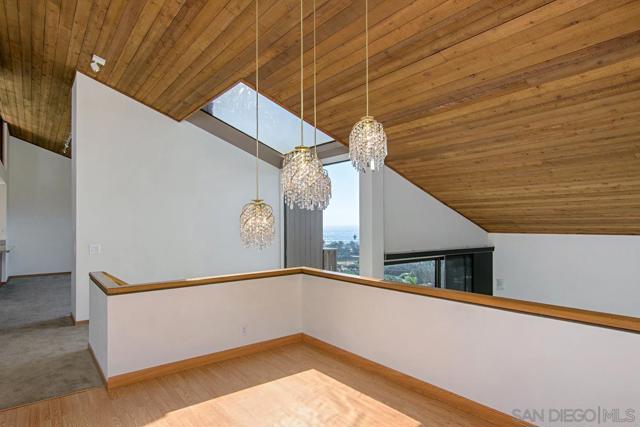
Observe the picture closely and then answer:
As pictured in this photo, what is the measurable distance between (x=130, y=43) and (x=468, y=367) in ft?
14.6

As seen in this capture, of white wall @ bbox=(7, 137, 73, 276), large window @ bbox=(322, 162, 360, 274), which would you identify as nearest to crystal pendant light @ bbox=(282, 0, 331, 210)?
large window @ bbox=(322, 162, 360, 274)

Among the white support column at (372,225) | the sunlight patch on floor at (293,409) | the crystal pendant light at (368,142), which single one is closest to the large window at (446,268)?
the white support column at (372,225)

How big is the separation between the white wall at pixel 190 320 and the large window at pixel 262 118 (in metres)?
2.37

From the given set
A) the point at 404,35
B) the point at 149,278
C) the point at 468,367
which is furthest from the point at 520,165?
the point at 149,278

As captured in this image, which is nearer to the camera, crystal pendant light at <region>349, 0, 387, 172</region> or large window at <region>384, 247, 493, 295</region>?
crystal pendant light at <region>349, 0, 387, 172</region>

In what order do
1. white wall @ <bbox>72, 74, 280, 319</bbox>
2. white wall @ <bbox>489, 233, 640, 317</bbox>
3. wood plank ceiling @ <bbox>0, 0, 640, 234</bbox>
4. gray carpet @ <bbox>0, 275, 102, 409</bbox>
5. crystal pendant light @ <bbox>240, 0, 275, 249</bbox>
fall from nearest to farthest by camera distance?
wood plank ceiling @ <bbox>0, 0, 640, 234</bbox>
crystal pendant light @ <bbox>240, 0, 275, 249</bbox>
gray carpet @ <bbox>0, 275, 102, 409</bbox>
white wall @ <bbox>72, 74, 280, 319</bbox>
white wall @ <bbox>489, 233, 640, 317</bbox>

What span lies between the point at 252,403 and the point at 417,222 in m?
3.96

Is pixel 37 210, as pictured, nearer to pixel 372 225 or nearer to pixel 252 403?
pixel 372 225

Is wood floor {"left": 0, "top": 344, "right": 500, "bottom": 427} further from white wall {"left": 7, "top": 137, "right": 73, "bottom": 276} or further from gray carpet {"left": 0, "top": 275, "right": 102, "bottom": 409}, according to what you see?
white wall {"left": 7, "top": 137, "right": 73, "bottom": 276}

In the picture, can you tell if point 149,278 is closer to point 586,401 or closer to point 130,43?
point 130,43

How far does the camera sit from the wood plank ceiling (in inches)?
104

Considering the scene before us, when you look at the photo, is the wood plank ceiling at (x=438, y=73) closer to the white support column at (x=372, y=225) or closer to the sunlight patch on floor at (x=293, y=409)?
the white support column at (x=372, y=225)

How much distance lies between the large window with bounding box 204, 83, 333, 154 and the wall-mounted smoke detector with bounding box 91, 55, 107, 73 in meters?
1.39

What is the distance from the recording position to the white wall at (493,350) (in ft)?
7.11
